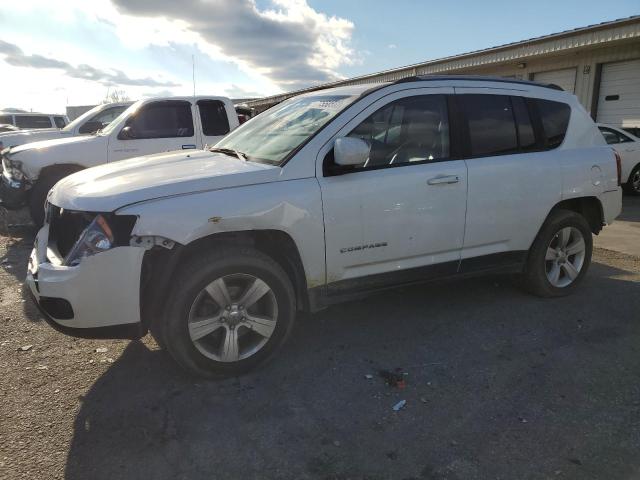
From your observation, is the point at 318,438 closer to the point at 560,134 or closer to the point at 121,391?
the point at 121,391

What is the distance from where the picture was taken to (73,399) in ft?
10.0

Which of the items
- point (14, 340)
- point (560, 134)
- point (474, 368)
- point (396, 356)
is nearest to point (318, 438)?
point (396, 356)

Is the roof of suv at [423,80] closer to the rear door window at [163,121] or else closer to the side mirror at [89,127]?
the rear door window at [163,121]

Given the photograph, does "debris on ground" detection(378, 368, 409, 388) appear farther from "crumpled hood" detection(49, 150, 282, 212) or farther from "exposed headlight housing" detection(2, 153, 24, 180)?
"exposed headlight housing" detection(2, 153, 24, 180)

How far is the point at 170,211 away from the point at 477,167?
2.38m

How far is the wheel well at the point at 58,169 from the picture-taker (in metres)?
6.98

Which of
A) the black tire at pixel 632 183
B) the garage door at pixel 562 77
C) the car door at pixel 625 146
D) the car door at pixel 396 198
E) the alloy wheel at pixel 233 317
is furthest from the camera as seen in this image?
the garage door at pixel 562 77

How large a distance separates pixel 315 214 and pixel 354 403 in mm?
1215

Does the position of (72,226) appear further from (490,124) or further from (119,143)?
(119,143)

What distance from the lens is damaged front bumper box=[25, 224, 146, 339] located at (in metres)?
2.88

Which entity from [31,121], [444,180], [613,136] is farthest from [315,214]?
[31,121]

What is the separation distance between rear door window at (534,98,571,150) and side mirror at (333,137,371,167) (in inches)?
80.0

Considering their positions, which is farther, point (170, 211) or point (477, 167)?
point (477, 167)

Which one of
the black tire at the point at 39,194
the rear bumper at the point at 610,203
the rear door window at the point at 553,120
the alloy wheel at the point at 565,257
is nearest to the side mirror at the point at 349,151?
the rear door window at the point at 553,120
